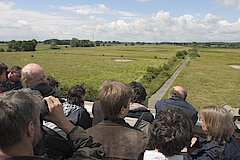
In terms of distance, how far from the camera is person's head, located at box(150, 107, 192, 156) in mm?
1811

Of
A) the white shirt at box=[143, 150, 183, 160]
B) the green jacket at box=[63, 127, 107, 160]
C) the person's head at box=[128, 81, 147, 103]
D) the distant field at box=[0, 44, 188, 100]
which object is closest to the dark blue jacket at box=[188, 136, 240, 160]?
the white shirt at box=[143, 150, 183, 160]

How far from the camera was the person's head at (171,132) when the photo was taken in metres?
1.81

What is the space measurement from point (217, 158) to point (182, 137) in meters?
0.60

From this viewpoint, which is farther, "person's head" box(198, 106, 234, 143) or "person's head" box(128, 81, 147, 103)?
"person's head" box(128, 81, 147, 103)

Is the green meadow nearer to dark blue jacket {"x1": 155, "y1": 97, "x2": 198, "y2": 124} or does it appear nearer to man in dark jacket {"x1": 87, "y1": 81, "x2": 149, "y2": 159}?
dark blue jacket {"x1": 155, "y1": 97, "x2": 198, "y2": 124}

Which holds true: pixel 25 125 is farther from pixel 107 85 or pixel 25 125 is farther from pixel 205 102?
pixel 205 102

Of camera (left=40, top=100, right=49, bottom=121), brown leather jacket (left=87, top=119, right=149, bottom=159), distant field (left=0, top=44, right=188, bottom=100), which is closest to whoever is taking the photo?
camera (left=40, top=100, right=49, bottom=121)

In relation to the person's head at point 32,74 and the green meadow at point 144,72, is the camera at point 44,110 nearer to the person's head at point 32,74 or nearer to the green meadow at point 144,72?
the person's head at point 32,74

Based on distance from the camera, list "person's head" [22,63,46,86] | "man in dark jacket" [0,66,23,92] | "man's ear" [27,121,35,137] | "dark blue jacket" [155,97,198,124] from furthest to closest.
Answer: "man in dark jacket" [0,66,23,92]
"dark blue jacket" [155,97,198,124]
"person's head" [22,63,46,86]
"man's ear" [27,121,35,137]

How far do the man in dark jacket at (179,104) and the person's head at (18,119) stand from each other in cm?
258

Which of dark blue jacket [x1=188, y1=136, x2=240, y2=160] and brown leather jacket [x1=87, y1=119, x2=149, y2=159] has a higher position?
brown leather jacket [x1=87, y1=119, x2=149, y2=159]

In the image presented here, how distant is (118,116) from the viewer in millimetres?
1883

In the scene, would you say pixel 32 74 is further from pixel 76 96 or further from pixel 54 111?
pixel 54 111

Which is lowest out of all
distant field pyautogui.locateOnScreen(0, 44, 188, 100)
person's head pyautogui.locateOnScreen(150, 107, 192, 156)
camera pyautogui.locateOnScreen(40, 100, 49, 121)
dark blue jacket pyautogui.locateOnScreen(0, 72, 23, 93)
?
distant field pyautogui.locateOnScreen(0, 44, 188, 100)
